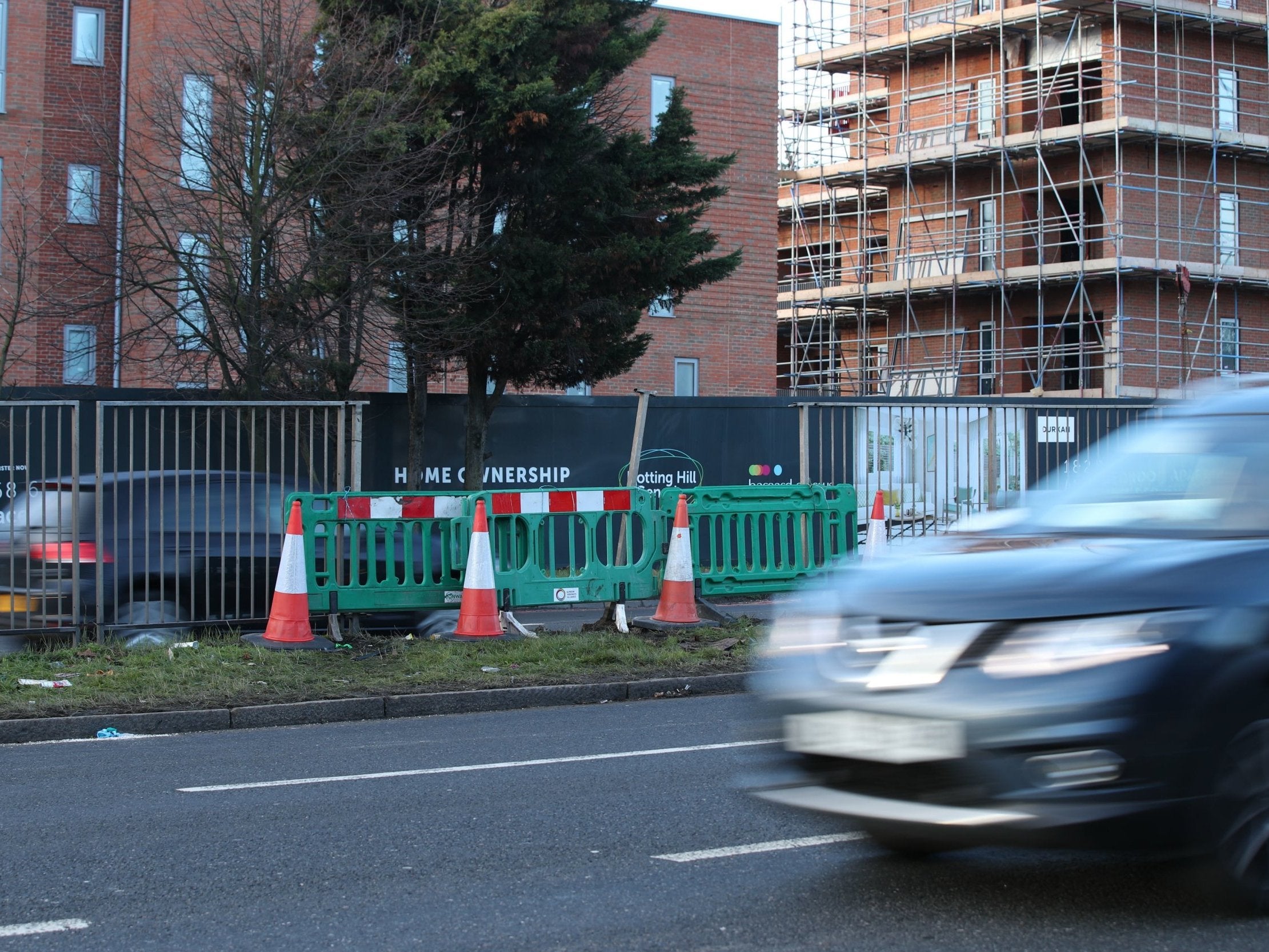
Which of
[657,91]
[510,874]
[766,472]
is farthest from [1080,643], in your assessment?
[657,91]

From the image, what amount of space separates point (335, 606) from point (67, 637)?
2.09 metres

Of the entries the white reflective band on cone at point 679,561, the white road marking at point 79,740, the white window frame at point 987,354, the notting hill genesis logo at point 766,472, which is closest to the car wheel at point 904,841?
the white road marking at point 79,740

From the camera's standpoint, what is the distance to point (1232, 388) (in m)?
5.83

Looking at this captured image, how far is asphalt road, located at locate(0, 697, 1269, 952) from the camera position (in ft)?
15.4

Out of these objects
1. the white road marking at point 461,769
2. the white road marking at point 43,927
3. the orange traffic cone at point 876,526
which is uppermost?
the orange traffic cone at point 876,526

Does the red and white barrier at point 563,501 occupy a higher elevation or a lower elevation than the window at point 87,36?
lower

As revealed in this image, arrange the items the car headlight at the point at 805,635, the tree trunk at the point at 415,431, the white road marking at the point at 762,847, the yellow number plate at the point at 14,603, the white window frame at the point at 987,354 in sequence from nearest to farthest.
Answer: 1. the car headlight at the point at 805,635
2. the white road marking at the point at 762,847
3. the yellow number plate at the point at 14,603
4. the tree trunk at the point at 415,431
5. the white window frame at the point at 987,354

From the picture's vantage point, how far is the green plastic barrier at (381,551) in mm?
11617

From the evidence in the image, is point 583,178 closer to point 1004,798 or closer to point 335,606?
point 335,606

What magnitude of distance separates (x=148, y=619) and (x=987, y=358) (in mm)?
28275

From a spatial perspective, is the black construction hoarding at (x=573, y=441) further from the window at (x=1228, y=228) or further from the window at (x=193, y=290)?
the window at (x=1228, y=228)

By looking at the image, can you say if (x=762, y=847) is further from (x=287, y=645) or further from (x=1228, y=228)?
(x=1228, y=228)

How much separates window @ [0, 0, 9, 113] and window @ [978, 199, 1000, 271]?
892 inches

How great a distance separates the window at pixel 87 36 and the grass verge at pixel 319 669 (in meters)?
18.7
